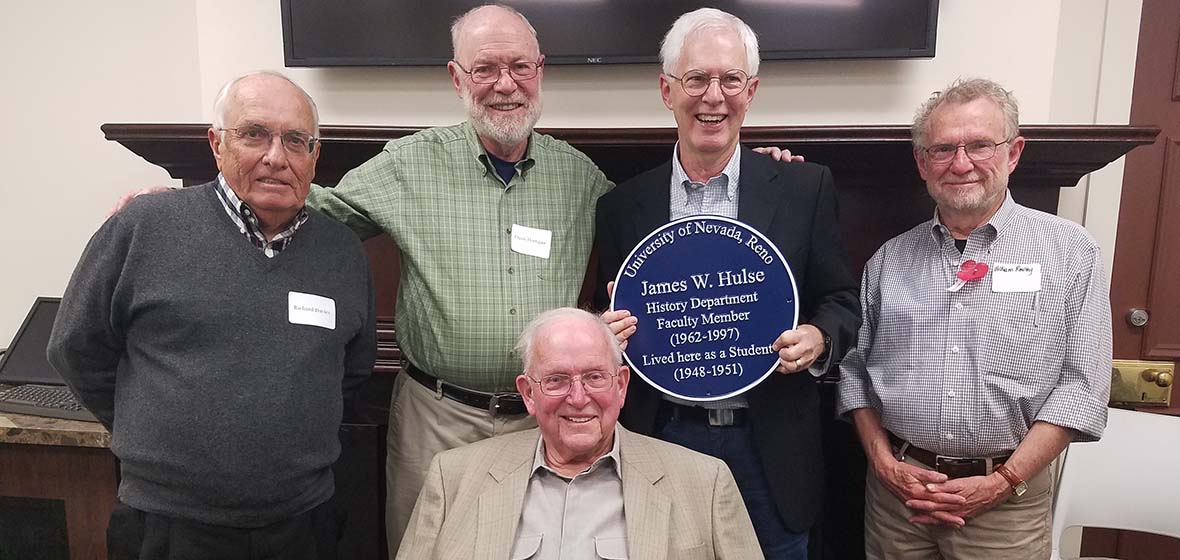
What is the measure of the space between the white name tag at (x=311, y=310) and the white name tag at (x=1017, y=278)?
154 centimetres

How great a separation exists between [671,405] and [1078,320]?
961mm

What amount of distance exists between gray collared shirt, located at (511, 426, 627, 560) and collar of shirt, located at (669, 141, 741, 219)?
580mm

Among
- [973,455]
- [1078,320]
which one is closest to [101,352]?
[973,455]

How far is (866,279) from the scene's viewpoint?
72.5 inches

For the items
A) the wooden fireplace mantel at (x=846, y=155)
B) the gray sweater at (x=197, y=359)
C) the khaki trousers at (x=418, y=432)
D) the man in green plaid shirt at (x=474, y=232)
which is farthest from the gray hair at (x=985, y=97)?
the gray sweater at (x=197, y=359)

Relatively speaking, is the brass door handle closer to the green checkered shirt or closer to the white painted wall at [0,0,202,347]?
the green checkered shirt

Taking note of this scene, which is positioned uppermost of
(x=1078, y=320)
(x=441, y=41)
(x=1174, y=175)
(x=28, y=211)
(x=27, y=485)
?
(x=441, y=41)

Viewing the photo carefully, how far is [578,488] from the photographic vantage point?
1.49 m

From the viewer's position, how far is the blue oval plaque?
5.08 feet

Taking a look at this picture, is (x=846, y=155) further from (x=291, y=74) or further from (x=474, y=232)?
(x=291, y=74)

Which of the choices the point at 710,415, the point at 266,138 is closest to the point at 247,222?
the point at 266,138

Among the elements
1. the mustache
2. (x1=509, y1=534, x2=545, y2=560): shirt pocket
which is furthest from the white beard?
(x1=509, y1=534, x2=545, y2=560): shirt pocket

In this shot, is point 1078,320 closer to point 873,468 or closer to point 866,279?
point 866,279

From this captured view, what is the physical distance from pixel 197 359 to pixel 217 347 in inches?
1.8
